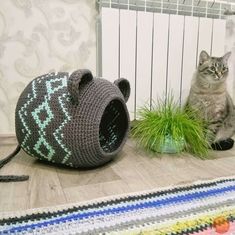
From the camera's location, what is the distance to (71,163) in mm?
940

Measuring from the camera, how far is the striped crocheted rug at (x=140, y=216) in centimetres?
63

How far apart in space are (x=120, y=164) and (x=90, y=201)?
1.05 feet

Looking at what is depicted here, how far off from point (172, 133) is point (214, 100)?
36 centimetres

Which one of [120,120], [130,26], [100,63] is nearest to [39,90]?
[120,120]

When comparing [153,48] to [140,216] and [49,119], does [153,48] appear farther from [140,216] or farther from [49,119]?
[140,216]

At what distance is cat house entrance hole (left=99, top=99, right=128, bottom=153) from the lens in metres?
1.08

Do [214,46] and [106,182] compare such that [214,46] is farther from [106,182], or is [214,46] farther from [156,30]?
[106,182]

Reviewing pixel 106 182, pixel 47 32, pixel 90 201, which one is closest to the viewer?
pixel 90 201

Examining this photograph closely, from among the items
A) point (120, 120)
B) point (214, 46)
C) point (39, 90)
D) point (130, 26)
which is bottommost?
point (120, 120)

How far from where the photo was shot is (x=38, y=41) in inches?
54.0

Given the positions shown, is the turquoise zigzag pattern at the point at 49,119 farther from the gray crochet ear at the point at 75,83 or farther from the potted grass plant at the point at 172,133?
the potted grass plant at the point at 172,133

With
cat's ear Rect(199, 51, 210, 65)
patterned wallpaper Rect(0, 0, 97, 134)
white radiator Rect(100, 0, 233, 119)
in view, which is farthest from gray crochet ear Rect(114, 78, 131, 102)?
cat's ear Rect(199, 51, 210, 65)

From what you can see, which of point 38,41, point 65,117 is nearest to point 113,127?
point 65,117

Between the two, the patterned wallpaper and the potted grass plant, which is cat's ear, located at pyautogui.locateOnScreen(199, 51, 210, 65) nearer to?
the potted grass plant
